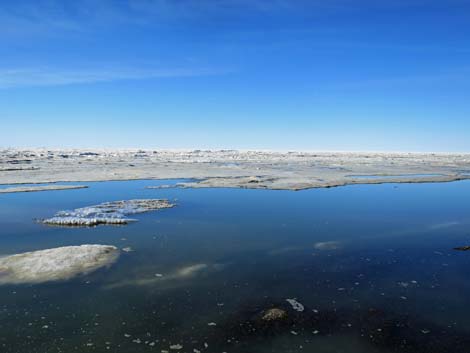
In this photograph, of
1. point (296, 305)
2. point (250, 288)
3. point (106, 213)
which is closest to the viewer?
point (296, 305)

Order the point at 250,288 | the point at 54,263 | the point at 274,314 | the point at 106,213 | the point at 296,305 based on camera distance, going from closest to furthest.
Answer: the point at 274,314 → the point at 296,305 → the point at 250,288 → the point at 54,263 → the point at 106,213

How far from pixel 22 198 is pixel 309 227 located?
23.2m

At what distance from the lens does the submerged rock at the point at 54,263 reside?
13023 mm

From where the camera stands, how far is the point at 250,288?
12195 millimetres

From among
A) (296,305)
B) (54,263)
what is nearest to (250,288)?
(296,305)

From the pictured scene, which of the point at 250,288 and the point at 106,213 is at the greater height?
the point at 106,213

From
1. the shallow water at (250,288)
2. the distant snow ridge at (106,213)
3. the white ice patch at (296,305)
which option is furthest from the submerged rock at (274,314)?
the distant snow ridge at (106,213)

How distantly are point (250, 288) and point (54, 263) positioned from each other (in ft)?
24.1

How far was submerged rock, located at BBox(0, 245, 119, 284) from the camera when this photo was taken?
42.7ft

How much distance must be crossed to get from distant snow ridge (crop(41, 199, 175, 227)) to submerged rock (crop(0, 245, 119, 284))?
18.3ft

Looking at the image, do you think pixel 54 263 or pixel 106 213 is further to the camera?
pixel 106 213

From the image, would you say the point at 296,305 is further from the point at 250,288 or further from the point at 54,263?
the point at 54,263

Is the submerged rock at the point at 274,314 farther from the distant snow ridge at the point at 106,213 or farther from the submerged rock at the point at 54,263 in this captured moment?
the distant snow ridge at the point at 106,213

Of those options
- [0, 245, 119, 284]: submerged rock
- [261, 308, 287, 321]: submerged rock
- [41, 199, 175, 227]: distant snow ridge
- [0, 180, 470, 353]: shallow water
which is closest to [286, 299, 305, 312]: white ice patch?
[0, 180, 470, 353]: shallow water
